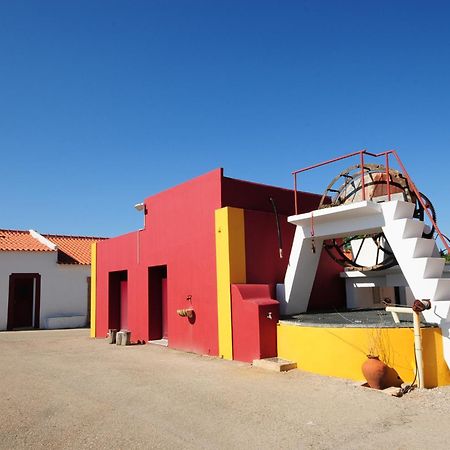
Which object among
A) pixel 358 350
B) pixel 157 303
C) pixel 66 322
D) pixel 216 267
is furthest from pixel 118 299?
pixel 358 350

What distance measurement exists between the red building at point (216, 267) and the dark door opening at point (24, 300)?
10.3 metres

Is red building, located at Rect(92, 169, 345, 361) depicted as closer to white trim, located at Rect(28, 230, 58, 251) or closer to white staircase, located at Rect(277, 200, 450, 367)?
white staircase, located at Rect(277, 200, 450, 367)

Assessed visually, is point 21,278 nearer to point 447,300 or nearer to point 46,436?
point 46,436

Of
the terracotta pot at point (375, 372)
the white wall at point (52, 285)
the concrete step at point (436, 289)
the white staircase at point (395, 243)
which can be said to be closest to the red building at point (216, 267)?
the white staircase at point (395, 243)

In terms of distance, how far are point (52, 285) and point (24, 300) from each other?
183 centimetres

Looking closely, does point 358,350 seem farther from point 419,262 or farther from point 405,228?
point 405,228

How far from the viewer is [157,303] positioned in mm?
15391

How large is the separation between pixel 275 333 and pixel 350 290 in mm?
4452

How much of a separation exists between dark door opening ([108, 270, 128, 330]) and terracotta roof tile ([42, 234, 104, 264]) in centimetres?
808

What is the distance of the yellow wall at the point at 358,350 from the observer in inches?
312

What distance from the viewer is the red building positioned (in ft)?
36.7

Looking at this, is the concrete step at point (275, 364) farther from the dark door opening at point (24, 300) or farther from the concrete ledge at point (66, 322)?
the dark door opening at point (24, 300)

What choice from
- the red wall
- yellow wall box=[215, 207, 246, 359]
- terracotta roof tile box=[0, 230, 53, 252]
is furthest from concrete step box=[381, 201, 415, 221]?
terracotta roof tile box=[0, 230, 53, 252]

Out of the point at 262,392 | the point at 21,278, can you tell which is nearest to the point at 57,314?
the point at 21,278
